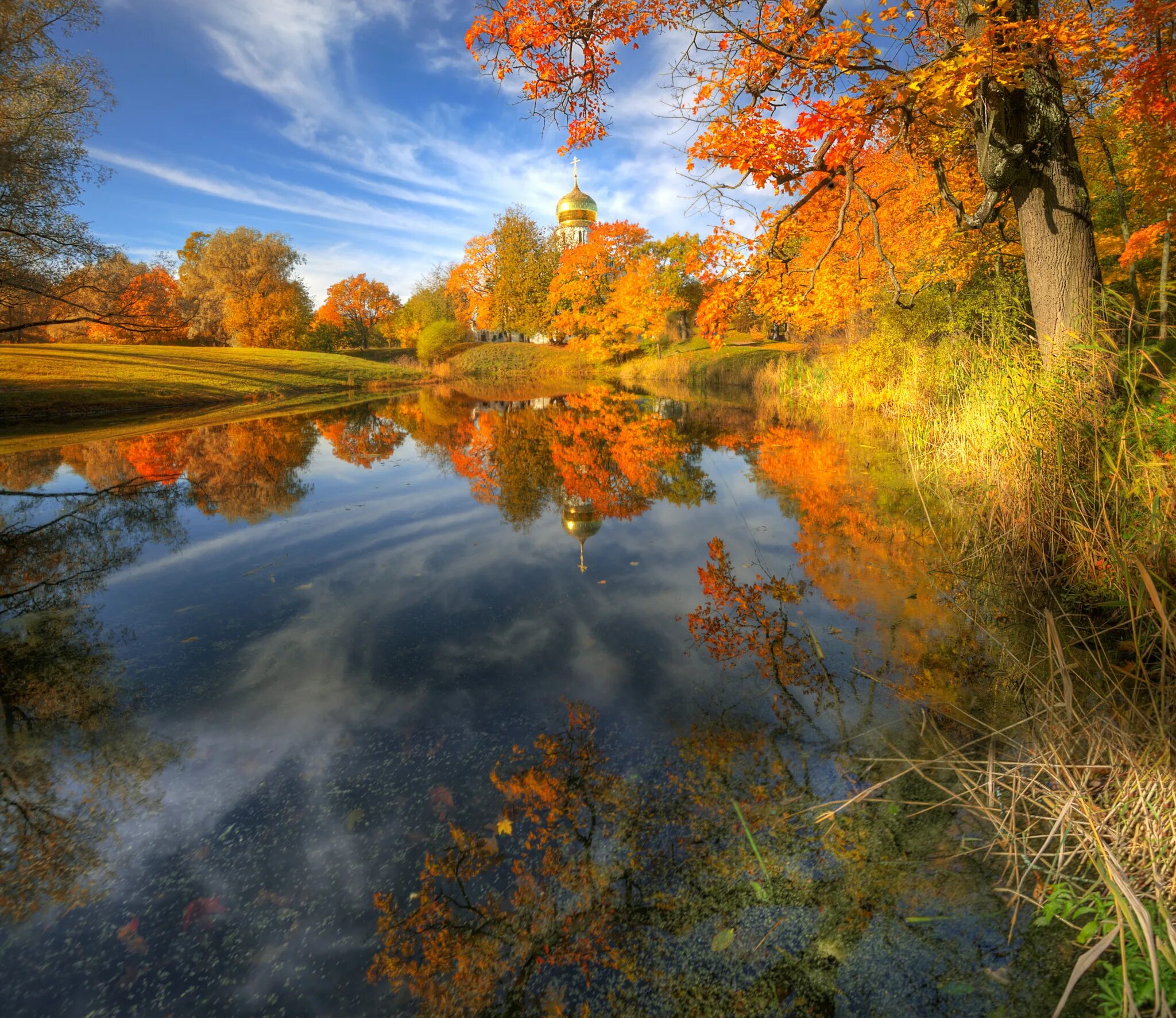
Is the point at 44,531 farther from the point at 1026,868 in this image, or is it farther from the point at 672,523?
the point at 1026,868

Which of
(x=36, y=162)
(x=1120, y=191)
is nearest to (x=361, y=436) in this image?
(x=36, y=162)

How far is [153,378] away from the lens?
77.1ft

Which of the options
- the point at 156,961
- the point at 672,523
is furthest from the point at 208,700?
the point at 672,523

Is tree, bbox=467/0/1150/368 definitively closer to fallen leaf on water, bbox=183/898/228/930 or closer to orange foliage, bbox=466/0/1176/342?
orange foliage, bbox=466/0/1176/342

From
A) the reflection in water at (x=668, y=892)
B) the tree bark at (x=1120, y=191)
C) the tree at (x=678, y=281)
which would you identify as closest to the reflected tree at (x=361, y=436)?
the reflection in water at (x=668, y=892)

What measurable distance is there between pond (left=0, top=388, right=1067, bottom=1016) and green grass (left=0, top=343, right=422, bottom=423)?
52.7 feet

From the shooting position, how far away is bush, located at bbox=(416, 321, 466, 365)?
50594 millimetres

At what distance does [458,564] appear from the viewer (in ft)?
20.6

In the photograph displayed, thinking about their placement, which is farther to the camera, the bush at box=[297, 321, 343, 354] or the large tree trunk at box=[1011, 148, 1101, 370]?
the bush at box=[297, 321, 343, 354]

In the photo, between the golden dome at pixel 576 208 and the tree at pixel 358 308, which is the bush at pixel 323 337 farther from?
the golden dome at pixel 576 208

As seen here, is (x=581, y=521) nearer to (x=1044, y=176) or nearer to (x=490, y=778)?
(x=490, y=778)

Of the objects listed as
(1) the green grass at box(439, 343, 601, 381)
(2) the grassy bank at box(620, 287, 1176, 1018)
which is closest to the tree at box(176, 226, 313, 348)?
(1) the green grass at box(439, 343, 601, 381)

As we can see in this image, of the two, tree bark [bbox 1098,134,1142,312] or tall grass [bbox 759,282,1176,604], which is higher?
tree bark [bbox 1098,134,1142,312]

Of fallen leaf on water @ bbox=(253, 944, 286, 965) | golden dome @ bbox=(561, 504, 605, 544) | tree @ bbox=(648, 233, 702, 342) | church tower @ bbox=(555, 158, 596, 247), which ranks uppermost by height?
church tower @ bbox=(555, 158, 596, 247)
